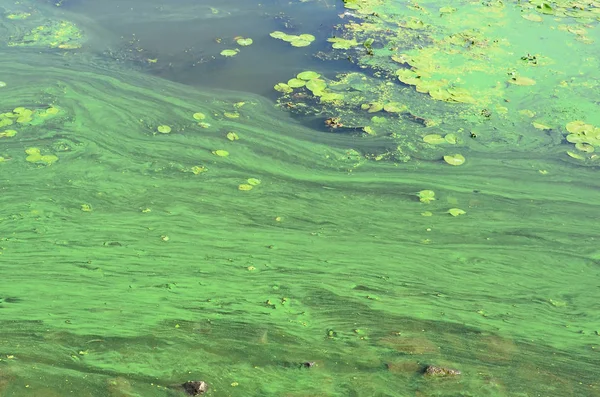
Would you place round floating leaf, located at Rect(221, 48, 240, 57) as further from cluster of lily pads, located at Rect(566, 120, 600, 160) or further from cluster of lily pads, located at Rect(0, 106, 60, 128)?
cluster of lily pads, located at Rect(566, 120, 600, 160)

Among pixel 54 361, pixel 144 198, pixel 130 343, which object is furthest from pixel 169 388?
pixel 144 198

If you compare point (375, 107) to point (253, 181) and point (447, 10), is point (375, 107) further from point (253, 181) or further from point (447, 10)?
point (447, 10)

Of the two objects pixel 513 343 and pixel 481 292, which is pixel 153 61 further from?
pixel 513 343

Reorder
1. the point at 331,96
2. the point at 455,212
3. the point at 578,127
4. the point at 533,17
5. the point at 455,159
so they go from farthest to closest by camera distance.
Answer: the point at 533,17
the point at 331,96
the point at 578,127
the point at 455,159
the point at 455,212

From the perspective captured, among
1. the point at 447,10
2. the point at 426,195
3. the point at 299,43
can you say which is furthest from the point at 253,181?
the point at 447,10

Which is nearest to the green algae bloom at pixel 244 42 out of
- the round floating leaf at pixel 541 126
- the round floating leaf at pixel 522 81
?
the round floating leaf at pixel 522 81
